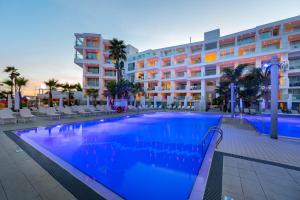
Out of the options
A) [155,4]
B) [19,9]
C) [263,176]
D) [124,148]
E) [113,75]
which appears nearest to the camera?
[263,176]

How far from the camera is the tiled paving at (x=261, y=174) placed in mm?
2539

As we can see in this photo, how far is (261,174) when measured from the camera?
324 cm

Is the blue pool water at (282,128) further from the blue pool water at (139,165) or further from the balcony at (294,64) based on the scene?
the balcony at (294,64)

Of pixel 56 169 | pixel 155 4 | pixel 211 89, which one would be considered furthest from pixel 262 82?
pixel 56 169

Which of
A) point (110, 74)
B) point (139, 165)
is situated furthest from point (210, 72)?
point (139, 165)

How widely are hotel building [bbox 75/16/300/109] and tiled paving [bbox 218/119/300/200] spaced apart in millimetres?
22960

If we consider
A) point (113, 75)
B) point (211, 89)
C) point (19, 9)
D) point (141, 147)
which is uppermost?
point (19, 9)

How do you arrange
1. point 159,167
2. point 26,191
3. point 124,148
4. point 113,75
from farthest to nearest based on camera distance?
point 113,75 → point 124,148 → point 159,167 → point 26,191

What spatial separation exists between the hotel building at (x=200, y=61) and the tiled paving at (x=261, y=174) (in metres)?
23.0

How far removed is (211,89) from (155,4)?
2056 cm

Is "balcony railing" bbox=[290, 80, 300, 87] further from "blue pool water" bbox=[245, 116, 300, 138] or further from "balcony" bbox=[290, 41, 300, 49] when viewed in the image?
"blue pool water" bbox=[245, 116, 300, 138]

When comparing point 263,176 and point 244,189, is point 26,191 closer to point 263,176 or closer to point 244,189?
point 244,189

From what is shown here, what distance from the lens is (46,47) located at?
26062 mm

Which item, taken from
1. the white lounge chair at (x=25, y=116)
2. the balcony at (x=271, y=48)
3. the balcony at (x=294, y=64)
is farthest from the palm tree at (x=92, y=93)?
the balcony at (x=294, y=64)
